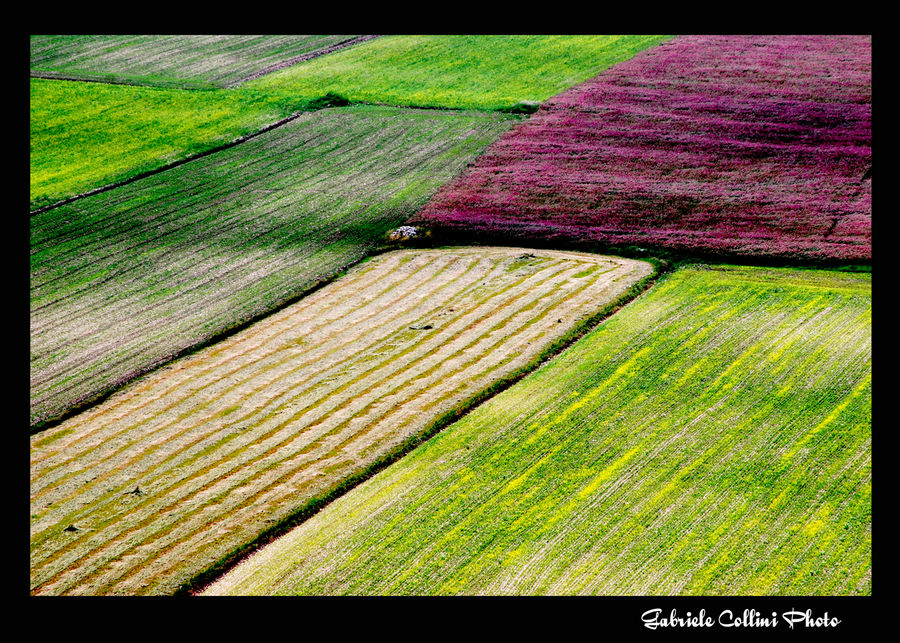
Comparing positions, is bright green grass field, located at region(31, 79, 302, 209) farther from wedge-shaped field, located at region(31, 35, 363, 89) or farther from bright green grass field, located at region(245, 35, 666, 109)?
bright green grass field, located at region(245, 35, 666, 109)

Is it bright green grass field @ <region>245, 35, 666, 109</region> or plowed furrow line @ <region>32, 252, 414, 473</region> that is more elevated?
bright green grass field @ <region>245, 35, 666, 109</region>

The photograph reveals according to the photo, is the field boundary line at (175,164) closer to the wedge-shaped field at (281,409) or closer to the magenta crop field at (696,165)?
the magenta crop field at (696,165)

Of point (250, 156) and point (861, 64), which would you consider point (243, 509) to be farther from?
point (861, 64)

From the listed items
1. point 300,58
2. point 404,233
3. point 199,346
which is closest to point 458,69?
point 300,58

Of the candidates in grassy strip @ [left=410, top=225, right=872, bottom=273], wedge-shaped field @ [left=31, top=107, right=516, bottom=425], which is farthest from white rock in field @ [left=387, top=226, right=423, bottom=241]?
wedge-shaped field @ [left=31, top=107, right=516, bottom=425]

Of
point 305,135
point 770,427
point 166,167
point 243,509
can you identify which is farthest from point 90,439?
point 305,135
